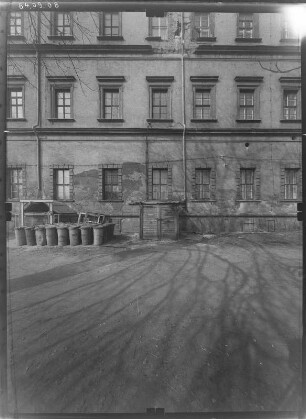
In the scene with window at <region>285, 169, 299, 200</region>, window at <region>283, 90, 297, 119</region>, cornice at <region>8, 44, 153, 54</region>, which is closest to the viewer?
cornice at <region>8, 44, 153, 54</region>

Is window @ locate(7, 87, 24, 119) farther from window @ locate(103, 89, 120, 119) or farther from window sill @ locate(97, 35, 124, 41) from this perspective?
window sill @ locate(97, 35, 124, 41)

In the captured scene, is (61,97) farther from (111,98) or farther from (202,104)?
(202,104)

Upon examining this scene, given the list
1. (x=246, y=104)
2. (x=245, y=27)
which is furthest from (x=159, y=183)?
(x=245, y=27)

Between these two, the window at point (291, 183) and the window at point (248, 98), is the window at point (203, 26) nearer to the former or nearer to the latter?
the window at point (248, 98)

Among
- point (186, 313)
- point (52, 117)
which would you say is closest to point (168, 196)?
point (52, 117)

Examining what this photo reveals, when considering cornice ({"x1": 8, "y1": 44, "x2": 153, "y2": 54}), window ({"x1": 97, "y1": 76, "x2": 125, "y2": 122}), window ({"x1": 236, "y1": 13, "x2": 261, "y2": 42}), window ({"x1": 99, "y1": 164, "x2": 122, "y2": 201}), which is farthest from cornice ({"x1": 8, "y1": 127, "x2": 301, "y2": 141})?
window ({"x1": 236, "y1": 13, "x2": 261, "y2": 42})

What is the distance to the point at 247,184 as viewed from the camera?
15.0 metres

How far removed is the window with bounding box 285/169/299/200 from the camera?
48.7ft

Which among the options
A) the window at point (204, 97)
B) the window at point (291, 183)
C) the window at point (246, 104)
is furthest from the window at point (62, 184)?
the window at point (291, 183)

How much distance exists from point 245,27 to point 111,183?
1321cm

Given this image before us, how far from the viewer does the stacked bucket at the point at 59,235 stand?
10.2 meters

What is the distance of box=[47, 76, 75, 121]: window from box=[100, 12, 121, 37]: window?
12.0ft

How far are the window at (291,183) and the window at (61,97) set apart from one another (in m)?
14.4

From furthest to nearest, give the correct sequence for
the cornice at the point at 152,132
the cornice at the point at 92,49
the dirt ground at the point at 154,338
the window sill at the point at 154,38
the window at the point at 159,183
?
1. the window at the point at 159,183
2. the cornice at the point at 152,132
3. the window sill at the point at 154,38
4. the cornice at the point at 92,49
5. the dirt ground at the point at 154,338
